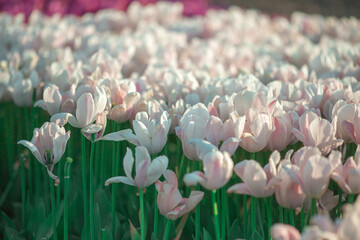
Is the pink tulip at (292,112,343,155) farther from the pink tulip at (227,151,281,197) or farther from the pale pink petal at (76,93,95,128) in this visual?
the pale pink petal at (76,93,95,128)

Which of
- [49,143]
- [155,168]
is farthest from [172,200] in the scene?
[49,143]

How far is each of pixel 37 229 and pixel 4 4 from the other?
4250 mm

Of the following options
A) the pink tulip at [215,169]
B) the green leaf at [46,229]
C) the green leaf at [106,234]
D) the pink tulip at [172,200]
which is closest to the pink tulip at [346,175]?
the pink tulip at [215,169]

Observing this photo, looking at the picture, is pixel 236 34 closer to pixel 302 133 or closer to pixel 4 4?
pixel 4 4

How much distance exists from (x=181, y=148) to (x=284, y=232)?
1278 mm

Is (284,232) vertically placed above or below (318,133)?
below

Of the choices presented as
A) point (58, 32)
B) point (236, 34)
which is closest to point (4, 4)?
point (58, 32)

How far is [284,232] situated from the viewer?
3.35 ft

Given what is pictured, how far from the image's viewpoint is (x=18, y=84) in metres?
2.25

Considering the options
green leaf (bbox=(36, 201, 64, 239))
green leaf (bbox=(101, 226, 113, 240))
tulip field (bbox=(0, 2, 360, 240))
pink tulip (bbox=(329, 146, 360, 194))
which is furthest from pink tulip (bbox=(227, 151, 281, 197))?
green leaf (bbox=(36, 201, 64, 239))

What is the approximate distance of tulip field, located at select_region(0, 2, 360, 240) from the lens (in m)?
1.32

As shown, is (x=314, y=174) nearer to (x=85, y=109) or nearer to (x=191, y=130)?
(x=191, y=130)

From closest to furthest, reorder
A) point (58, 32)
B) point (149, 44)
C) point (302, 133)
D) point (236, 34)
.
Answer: point (302, 133), point (149, 44), point (58, 32), point (236, 34)

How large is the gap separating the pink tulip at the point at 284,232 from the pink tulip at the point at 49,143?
0.82m
